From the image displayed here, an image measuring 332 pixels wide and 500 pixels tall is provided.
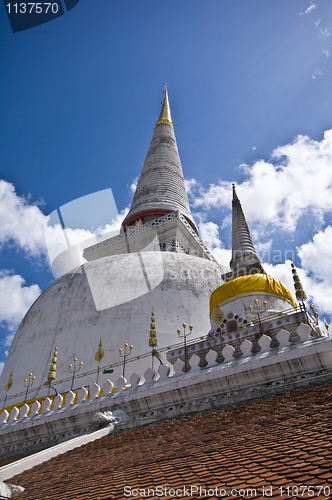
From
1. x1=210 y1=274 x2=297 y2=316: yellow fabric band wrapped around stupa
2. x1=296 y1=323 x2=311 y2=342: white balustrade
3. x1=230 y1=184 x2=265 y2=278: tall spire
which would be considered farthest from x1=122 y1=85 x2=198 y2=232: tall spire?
x1=296 y1=323 x2=311 y2=342: white balustrade

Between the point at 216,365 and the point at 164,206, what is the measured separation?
53.0 feet

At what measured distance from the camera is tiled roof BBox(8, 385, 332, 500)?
283 centimetres

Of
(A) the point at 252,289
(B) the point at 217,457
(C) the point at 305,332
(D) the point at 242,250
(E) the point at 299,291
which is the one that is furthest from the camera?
(D) the point at 242,250

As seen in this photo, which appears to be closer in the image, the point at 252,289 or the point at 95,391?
the point at 95,391

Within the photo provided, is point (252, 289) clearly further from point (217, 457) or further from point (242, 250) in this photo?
point (217, 457)

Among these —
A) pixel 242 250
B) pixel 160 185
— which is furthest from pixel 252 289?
pixel 160 185

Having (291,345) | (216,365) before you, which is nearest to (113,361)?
(216,365)

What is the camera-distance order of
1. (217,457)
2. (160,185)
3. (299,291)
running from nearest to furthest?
(217,457) < (299,291) < (160,185)

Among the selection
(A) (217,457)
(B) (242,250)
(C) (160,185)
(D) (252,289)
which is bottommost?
(A) (217,457)

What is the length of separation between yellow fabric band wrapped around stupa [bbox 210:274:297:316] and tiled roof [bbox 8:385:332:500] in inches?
197

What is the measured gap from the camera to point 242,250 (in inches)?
577

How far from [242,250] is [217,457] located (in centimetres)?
1143

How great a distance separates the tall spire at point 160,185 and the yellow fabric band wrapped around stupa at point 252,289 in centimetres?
1131

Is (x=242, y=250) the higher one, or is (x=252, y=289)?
(x=242, y=250)
